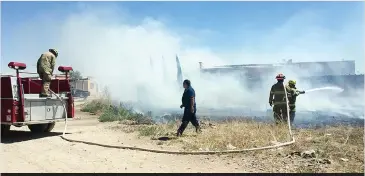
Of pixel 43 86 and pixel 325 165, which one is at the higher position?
pixel 43 86

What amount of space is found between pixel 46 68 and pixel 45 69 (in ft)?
0.14

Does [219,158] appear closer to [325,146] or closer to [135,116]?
[325,146]

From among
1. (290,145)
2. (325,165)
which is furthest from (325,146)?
(325,165)

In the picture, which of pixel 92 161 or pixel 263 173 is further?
pixel 92 161

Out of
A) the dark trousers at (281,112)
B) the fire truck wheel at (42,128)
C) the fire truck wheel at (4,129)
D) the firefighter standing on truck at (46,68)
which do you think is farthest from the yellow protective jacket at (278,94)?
the fire truck wheel at (4,129)

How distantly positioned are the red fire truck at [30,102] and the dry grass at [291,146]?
2784 mm

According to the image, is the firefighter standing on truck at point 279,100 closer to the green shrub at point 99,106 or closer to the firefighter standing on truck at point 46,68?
the firefighter standing on truck at point 46,68

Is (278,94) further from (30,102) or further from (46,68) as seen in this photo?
(30,102)

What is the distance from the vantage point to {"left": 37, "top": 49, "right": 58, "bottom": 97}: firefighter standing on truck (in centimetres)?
1055

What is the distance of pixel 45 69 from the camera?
10523mm

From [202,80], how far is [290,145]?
56.4m

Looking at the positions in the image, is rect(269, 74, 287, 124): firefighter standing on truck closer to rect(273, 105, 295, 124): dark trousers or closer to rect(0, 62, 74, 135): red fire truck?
rect(273, 105, 295, 124): dark trousers

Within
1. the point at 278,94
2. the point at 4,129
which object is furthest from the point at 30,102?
the point at 278,94

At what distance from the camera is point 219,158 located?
720 centimetres
